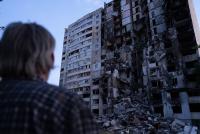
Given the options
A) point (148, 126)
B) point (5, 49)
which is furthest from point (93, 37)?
point (5, 49)

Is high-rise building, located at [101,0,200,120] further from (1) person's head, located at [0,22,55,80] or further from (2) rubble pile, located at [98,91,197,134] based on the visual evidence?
(1) person's head, located at [0,22,55,80]

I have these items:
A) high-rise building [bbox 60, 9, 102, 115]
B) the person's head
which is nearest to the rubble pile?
high-rise building [bbox 60, 9, 102, 115]

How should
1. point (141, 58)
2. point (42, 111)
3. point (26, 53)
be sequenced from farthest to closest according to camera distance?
point (141, 58), point (26, 53), point (42, 111)

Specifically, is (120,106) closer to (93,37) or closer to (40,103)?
(93,37)

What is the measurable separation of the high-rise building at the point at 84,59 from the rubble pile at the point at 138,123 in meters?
10.8

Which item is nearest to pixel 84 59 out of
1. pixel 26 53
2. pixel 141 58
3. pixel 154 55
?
pixel 141 58

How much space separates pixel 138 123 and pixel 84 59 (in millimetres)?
28361

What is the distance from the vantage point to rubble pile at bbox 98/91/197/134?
21625 mm

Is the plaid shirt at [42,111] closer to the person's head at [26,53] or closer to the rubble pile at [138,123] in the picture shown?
the person's head at [26,53]

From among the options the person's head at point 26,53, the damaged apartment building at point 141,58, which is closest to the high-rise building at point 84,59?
the damaged apartment building at point 141,58

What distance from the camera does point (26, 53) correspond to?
1.14 m

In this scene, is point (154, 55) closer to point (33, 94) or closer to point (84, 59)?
point (84, 59)

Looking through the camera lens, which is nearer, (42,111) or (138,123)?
(42,111)

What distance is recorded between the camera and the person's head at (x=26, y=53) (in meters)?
1.14
